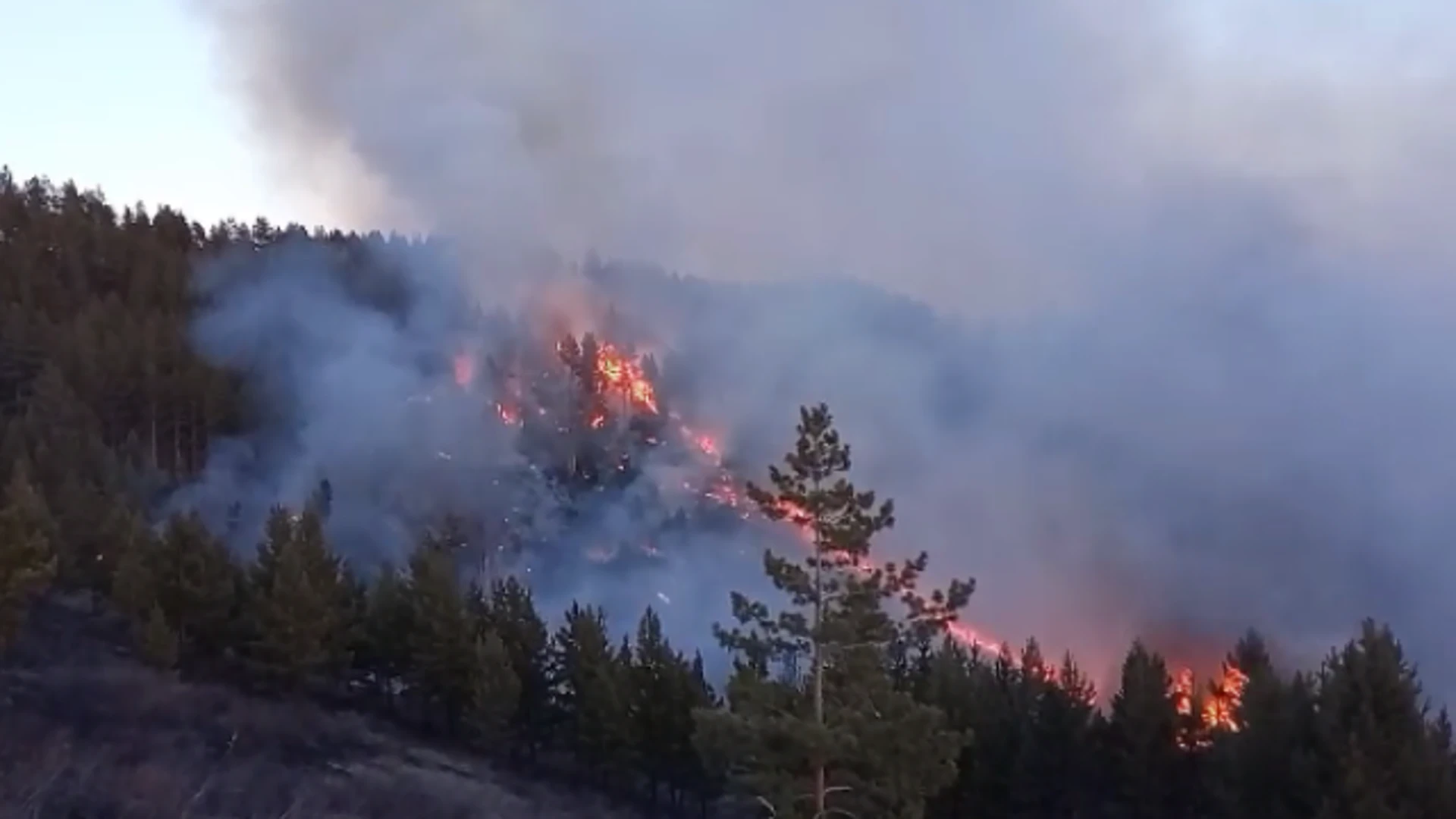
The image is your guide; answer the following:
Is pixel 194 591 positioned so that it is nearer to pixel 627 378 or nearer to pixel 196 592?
Result: pixel 196 592

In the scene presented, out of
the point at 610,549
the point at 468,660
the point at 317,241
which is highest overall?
the point at 317,241

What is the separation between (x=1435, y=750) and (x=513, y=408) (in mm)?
74217

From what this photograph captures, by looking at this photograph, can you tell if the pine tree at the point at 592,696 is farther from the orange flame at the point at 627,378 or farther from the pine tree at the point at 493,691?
the orange flame at the point at 627,378

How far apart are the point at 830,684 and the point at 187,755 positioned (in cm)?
1528

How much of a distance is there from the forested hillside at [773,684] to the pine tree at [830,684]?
0.13 ft

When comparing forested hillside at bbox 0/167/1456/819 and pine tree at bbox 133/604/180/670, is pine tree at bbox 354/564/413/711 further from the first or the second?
pine tree at bbox 133/604/180/670

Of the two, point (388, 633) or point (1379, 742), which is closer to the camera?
point (1379, 742)

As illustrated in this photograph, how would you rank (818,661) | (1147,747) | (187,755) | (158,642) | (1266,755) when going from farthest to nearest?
(158,642) < (1147,747) < (1266,755) < (187,755) < (818,661)

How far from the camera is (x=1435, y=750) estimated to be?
26422 mm

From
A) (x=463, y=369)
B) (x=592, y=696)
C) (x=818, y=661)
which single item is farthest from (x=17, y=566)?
(x=463, y=369)

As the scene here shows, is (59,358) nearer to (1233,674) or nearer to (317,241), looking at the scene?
(317,241)

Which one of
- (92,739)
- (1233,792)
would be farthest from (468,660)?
(1233,792)

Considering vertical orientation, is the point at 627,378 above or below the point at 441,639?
above

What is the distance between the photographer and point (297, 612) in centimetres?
3712
